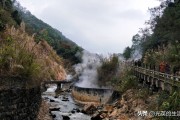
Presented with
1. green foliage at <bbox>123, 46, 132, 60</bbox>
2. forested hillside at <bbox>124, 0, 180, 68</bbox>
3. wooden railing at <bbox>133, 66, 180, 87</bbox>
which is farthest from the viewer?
green foliage at <bbox>123, 46, 132, 60</bbox>

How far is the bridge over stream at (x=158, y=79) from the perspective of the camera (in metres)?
17.6

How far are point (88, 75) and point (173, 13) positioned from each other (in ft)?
47.0

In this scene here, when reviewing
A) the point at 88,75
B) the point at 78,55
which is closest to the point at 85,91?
the point at 88,75

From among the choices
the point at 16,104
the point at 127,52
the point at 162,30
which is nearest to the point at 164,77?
the point at 16,104

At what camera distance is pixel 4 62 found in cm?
1438

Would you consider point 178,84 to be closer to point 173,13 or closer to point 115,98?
point 115,98

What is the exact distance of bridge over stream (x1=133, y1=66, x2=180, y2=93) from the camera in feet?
57.9

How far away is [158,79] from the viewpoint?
853 inches

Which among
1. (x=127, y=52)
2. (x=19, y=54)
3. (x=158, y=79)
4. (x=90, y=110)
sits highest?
(x=127, y=52)

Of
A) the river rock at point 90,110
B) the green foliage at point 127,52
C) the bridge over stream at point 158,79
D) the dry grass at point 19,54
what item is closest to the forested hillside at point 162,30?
the bridge over stream at point 158,79

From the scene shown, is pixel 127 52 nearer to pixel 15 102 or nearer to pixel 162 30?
pixel 162 30

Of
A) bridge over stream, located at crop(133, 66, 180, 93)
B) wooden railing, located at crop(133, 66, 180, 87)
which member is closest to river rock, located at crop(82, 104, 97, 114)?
bridge over stream, located at crop(133, 66, 180, 93)

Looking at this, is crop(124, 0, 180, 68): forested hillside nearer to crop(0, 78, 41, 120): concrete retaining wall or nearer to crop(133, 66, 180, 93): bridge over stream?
crop(133, 66, 180, 93): bridge over stream

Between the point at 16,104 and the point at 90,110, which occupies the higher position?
the point at 16,104
